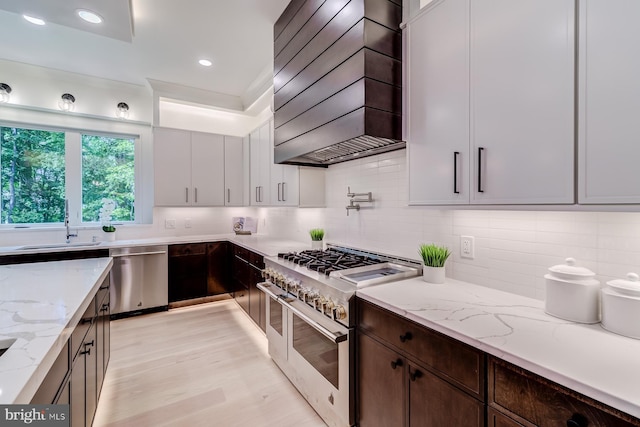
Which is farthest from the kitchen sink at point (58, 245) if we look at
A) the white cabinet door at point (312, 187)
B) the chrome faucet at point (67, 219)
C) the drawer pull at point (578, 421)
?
the drawer pull at point (578, 421)

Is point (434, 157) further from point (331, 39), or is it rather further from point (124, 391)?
point (124, 391)

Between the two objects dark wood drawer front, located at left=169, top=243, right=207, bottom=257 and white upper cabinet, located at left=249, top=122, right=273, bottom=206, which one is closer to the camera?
white upper cabinet, located at left=249, top=122, right=273, bottom=206

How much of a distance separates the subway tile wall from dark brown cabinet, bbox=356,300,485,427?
65 cm

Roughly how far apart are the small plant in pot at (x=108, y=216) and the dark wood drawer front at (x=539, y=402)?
425 centimetres

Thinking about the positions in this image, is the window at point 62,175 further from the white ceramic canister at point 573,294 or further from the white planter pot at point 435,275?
the white ceramic canister at point 573,294

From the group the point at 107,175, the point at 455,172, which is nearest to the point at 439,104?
the point at 455,172

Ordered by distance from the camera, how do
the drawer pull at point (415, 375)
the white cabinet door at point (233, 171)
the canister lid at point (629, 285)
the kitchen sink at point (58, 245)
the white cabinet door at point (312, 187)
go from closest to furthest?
the canister lid at point (629, 285)
the drawer pull at point (415, 375)
the white cabinet door at point (312, 187)
the kitchen sink at point (58, 245)
the white cabinet door at point (233, 171)

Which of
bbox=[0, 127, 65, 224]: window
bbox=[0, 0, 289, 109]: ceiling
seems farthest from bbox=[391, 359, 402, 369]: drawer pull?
bbox=[0, 127, 65, 224]: window

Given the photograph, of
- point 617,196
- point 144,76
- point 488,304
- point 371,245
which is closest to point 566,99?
point 617,196

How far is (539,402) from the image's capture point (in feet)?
2.78

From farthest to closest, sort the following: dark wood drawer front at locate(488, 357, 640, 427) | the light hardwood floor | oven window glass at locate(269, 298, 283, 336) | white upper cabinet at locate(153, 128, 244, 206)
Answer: white upper cabinet at locate(153, 128, 244, 206)
oven window glass at locate(269, 298, 283, 336)
the light hardwood floor
dark wood drawer front at locate(488, 357, 640, 427)

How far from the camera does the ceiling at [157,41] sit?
7.16ft

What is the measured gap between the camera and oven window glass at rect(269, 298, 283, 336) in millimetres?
2326

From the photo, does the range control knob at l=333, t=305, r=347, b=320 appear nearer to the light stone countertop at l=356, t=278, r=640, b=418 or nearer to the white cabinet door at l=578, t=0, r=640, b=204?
the light stone countertop at l=356, t=278, r=640, b=418
